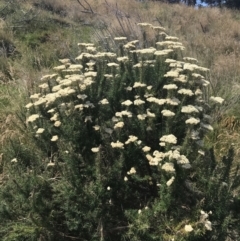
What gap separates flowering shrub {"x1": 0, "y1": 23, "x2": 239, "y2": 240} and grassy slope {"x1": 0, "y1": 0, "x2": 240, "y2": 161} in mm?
1624

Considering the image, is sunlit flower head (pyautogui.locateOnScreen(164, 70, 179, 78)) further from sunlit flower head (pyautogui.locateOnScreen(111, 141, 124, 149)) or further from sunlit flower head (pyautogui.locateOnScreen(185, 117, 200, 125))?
sunlit flower head (pyautogui.locateOnScreen(111, 141, 124, 149))

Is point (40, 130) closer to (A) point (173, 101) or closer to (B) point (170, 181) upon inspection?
(A) point (173, 101)

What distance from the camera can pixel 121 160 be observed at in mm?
3486

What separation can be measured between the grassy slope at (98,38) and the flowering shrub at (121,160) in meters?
1.62

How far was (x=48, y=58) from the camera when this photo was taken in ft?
27.3

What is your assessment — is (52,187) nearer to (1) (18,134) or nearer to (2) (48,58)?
(1) (18,134)

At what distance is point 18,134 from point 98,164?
73.9 inches

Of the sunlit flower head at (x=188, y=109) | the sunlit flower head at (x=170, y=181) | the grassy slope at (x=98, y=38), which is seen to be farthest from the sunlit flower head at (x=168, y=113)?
the grassy slope at (x=98, y=38)

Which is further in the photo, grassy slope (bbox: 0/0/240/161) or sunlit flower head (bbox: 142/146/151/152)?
grassy slope (bbox: 0/0/240/161)

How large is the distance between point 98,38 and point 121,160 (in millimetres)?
4492

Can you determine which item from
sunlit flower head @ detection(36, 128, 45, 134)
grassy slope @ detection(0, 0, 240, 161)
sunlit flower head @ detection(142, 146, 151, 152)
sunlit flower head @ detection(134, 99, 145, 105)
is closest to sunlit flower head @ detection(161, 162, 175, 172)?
sunlit flower head @ detection(142, 146, 151, 152)

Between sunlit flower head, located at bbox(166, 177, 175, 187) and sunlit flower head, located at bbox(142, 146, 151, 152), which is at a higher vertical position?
sunlit flower head, located at bbox(142, 146, 151, 152)

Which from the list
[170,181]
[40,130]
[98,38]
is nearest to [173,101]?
[170,181]

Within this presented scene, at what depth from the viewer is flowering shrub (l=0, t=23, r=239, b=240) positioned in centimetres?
336
